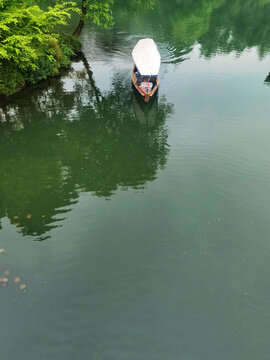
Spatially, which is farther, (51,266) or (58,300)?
(51,266)

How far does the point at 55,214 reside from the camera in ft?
45.0

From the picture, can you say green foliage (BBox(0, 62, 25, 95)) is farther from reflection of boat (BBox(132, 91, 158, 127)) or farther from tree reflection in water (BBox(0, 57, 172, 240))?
reflection of boat (BBox(132, 91, 158, 127))

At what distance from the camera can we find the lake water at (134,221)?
9.43 meters

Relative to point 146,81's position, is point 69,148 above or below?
below

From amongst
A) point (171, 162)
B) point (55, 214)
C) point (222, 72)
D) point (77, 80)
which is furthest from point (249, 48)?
point (55, 214)

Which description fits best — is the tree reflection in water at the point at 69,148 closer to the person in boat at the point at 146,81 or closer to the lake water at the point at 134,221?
the lake water at the point at 134,221

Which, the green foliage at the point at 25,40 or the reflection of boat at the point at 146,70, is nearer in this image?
the green foliage at the point at 25,40

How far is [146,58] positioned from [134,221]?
60.9 ft

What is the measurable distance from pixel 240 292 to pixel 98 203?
25.9ft

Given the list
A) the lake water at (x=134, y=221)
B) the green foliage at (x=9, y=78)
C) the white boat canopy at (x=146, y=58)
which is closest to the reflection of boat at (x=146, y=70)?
the white boat canopy at (x=146, y=58)

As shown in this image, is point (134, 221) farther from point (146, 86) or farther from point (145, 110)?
point (146, 86)

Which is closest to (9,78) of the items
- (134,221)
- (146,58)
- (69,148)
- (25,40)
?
(25,40)

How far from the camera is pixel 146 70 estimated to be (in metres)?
24.0

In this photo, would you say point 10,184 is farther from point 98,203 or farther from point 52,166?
point 98,203
